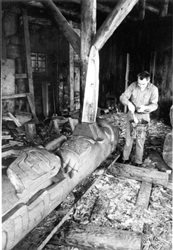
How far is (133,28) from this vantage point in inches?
384

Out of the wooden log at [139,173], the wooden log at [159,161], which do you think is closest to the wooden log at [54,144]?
the wooden log at [139,173]

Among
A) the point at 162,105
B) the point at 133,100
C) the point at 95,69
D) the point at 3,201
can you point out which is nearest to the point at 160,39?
the point at 162,105

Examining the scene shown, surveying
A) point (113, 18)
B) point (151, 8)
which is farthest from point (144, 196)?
point (151, 8)

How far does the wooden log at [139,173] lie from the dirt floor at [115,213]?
11 centimetres

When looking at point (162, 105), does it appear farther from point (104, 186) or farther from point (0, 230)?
point (0, 230)

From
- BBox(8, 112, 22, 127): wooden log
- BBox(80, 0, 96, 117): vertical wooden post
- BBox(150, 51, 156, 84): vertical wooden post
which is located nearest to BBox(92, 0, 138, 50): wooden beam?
BBox(80, 0, 96, 117): vertical wooden post

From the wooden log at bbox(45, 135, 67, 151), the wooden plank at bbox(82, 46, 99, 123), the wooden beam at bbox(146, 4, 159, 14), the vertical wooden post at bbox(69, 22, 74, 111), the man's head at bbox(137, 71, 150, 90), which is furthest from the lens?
the vertical wooden post at bbox(69, 22, 74, 111)

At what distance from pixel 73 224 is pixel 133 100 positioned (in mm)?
2679

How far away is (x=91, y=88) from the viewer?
4273mm

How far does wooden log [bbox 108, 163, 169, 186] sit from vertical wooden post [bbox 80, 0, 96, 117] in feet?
6.00

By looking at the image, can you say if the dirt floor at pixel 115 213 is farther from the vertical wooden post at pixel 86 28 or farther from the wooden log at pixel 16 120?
the wooden log at pixel 16 120

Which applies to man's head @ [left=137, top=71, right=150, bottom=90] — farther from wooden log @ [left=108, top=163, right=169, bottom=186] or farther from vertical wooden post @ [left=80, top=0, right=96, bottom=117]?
wooden log @ [left=108, top=163, right=169, bottom=186]

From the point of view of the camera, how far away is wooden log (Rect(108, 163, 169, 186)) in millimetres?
4422

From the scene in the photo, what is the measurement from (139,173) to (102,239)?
1.96 metres
